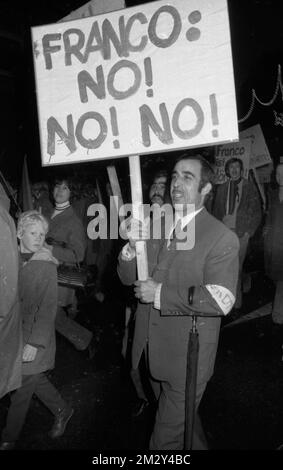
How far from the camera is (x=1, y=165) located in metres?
8.31

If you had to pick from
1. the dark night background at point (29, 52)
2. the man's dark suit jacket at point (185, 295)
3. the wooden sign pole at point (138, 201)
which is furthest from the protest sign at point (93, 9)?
the dark night background at point (29, 52)

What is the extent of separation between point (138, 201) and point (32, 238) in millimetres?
1044

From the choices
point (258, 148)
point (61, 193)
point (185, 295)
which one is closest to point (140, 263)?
point (185, 295)

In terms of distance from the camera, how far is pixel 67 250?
4.20 metres

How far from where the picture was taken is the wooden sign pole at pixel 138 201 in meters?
2.20

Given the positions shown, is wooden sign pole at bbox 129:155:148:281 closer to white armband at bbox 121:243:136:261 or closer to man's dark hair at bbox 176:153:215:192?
white armband at bbox 121:243:136:261

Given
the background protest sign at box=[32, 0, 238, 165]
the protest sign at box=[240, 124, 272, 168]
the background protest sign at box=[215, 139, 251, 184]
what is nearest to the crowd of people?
the background protest sign at box=[32, 0, 238, 165]

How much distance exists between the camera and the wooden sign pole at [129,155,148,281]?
7.20ft

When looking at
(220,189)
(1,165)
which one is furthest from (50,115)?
(1,165)

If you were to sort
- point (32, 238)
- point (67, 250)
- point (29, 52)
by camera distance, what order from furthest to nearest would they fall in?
point (29, 52) → point (67, 250) → point (32, 238)

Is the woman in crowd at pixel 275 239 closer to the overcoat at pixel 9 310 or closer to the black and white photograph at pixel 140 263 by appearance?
the black and white photograph at pixel 140 263

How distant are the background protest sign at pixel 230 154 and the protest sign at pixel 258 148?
1.10 feet

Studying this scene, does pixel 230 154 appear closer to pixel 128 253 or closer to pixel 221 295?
pixel 128 253
